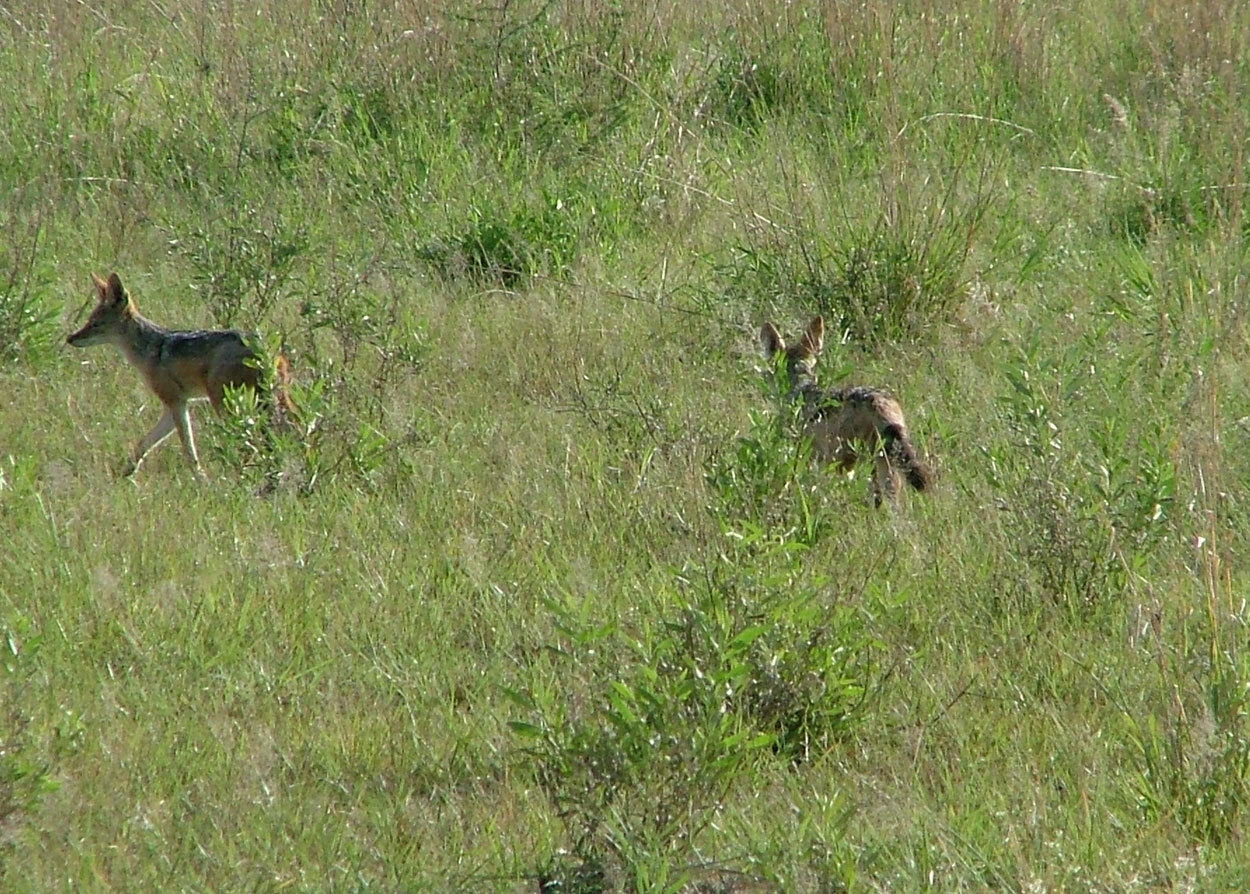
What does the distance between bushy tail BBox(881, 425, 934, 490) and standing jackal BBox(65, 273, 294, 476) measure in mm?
2182

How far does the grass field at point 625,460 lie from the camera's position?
371 centimetres

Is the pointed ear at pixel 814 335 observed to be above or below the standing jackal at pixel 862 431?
below

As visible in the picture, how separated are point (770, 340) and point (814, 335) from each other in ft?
0.77

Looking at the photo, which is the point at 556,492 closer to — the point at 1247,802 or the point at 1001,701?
the point at 1001,701

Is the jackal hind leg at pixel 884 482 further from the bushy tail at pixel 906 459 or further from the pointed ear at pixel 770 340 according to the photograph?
the pointed ear at pixel 770 340

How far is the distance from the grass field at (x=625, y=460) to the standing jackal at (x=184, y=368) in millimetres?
211

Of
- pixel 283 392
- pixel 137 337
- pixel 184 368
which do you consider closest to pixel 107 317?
pixel 137 337

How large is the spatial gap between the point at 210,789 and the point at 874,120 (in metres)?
5.57

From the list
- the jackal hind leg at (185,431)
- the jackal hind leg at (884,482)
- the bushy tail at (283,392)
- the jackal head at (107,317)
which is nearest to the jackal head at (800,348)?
the jackal hind leg at (884,482)

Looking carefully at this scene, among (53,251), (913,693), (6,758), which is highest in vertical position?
(6,758)

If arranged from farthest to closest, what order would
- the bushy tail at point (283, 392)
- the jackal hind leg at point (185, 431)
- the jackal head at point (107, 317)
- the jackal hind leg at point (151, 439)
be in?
the jackal head at point (107, 317), the jackal hind leg at point (185, 431), the jackal hind leg at point (151, 439), the bushy tail at point (283, 392)

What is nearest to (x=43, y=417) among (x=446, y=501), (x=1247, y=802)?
(x=446, y=501)

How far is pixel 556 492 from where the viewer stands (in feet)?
→ 18.6

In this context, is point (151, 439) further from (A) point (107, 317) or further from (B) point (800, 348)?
(B) point (800, 348)
